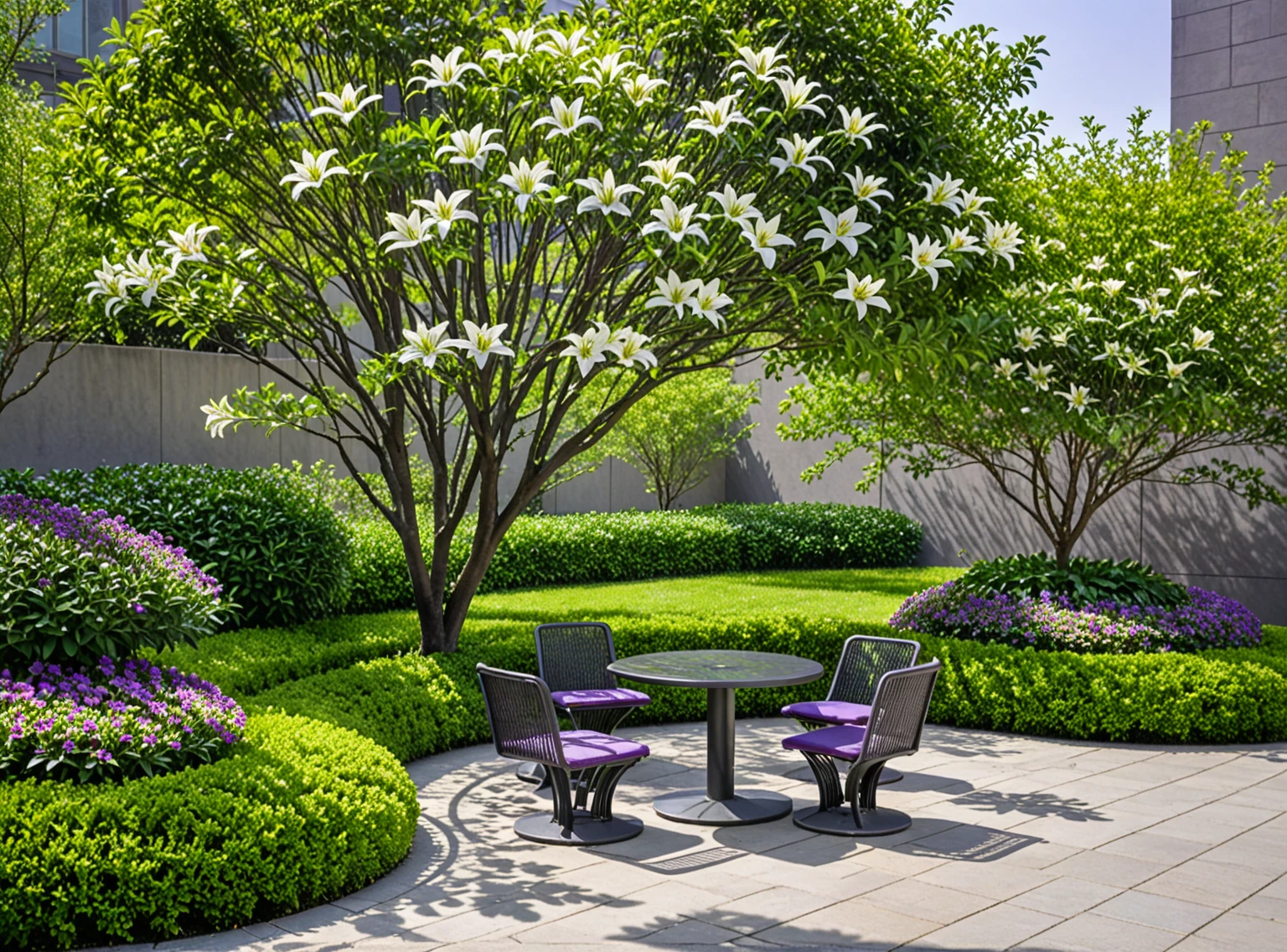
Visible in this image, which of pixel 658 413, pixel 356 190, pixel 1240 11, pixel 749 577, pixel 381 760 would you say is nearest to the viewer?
pixel 381 760

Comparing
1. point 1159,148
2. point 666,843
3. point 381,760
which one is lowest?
point 666,843

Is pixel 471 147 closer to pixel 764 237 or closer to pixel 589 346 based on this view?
pixel 589 346

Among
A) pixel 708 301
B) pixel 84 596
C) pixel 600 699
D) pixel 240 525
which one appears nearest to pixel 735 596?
pixel 240 525

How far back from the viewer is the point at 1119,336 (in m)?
9.87

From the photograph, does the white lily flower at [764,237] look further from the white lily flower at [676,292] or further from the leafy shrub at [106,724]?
the leafy shrub at [106,724]

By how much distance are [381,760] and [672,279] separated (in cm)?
296

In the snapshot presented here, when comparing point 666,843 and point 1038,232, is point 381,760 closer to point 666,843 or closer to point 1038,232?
point 666,843

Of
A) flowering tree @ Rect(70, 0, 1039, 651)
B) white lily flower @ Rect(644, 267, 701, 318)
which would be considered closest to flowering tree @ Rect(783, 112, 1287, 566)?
flowering tree @ Rect(70, 0, 1039, 651)

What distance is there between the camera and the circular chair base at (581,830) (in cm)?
614

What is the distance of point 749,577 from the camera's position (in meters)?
16.7

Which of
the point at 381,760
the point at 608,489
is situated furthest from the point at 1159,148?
the point at 608,489

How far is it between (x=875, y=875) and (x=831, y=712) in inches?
65.0

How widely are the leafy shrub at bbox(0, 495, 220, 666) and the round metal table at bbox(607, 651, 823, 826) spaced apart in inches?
98.4

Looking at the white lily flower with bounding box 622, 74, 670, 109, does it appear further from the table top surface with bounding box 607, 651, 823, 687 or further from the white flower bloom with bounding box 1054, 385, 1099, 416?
the white flower bloom with bounding box 1054, 385, 1099, 416
